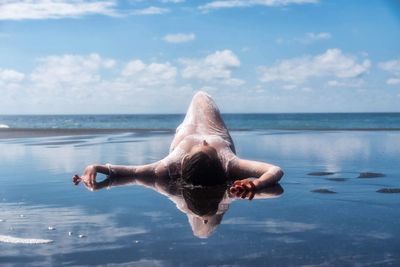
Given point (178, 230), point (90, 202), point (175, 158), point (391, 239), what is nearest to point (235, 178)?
point (175, 158)

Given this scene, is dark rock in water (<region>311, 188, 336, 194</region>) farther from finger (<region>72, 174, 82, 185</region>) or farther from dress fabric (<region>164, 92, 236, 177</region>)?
finger (<region>72, 174, 82, 185</region>)

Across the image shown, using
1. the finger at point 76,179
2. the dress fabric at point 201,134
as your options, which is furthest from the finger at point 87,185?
the dress fabric at point 201,134

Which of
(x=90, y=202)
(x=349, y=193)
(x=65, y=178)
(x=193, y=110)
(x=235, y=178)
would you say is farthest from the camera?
(x=193, y=110)

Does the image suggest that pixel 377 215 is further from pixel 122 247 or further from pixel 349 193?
pixel 122 247

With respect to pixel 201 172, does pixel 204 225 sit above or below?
below

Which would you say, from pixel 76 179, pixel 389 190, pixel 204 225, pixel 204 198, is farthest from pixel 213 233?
Result: pixel 76 179

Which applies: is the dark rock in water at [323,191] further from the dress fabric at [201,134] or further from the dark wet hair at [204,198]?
the dress fabric at [201,134]

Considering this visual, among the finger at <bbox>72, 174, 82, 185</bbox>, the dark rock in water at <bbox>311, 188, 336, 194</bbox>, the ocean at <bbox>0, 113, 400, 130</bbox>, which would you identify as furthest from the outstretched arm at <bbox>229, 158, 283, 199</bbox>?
the ocean at <bbox>0, 113, 400, 130</bbox>

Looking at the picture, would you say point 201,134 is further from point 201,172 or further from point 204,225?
point 204,225

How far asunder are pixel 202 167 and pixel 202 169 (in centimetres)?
3

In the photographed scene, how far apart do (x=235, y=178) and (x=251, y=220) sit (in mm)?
2938

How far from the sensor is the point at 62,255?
4.83 metres

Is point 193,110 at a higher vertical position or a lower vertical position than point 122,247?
higher

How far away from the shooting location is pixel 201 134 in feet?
32.5
